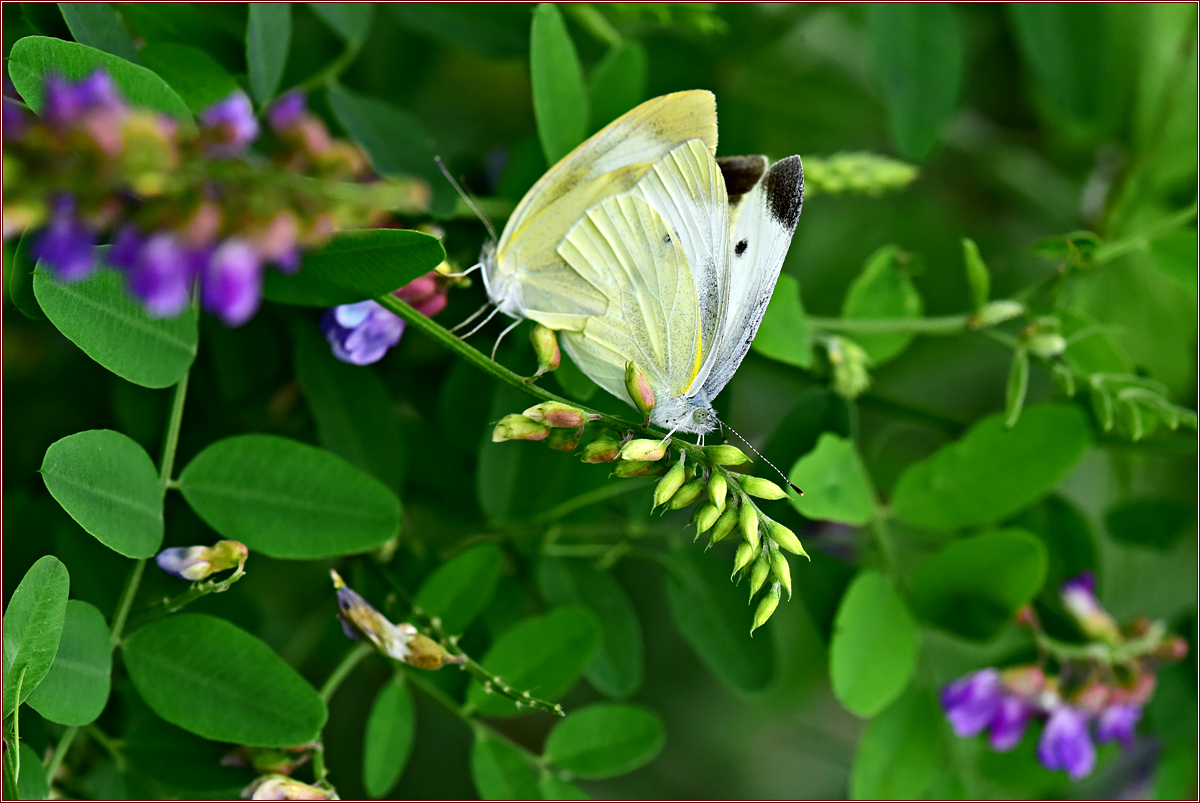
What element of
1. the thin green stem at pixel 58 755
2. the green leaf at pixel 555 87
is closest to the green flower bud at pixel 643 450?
the green leaf at pixel 555 87

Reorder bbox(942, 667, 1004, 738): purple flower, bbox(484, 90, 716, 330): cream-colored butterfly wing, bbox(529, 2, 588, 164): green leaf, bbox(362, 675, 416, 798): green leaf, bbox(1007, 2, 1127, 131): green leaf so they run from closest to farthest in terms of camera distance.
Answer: bbox(484, 90, 716, 330): cream-colored butterfly wing < bbox(529, 2, 588, 164): green leaf < bbox(362, 675, 416, 798): green leaf < bbox(942, 667, 1004, 738): purple flower < bbox(1007, 2, 1127, 131): green leaf

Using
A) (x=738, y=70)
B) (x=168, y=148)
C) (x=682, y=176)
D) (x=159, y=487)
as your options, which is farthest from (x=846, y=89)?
(x=168, y=148)

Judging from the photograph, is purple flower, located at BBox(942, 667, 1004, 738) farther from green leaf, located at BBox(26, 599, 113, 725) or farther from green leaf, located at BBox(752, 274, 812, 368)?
green leaf, located at BBox(26, 599, 113, 725)

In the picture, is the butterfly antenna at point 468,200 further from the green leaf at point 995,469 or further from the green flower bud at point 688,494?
the green leaf at point 995,469

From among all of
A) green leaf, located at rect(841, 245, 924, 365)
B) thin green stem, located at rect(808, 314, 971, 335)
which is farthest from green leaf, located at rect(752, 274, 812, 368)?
green leaf, located at rect(841, 245, 924, 365)

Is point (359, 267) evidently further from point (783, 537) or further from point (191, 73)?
point (783, 537)

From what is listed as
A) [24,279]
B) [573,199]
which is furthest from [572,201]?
[24,279]
